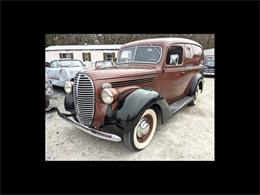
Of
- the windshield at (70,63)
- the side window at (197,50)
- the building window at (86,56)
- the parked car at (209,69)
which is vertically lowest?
the side window at (197,50)

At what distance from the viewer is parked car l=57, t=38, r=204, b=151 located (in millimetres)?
3000

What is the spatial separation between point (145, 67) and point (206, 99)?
3.87 metres

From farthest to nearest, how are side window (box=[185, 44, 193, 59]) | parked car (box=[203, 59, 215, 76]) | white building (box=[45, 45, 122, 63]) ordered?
white building (box=[45, 45, 122, 63])
parked car (box=[203, 59, 215, 76])
side window (box=[185, 44, 193, 59])

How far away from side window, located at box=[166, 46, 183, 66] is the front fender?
148cm

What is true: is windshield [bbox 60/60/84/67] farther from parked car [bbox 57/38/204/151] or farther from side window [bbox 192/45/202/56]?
side window [bbox 192/45/202/56]

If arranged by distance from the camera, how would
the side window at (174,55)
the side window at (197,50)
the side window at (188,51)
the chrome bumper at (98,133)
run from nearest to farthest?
the chrome bumper at (98,133) < the side window at (174,55) < the side window at (188,51) < the side window at (197,50)

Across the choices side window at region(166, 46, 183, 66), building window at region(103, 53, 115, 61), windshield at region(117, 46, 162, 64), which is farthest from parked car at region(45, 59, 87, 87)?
building window at region(103, 53, 115, 61)

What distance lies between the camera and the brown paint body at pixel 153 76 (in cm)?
317

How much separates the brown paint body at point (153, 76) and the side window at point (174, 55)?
0.10 m

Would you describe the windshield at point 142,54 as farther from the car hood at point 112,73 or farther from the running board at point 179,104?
the running board at point 179,104

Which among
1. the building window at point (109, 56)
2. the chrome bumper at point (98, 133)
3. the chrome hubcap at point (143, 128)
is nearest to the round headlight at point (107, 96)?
the chrome bumper at point (98, 133)

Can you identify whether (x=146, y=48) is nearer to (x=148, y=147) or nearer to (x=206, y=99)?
(x=148, y=147)

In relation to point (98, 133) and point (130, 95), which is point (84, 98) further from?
point (130, 95)

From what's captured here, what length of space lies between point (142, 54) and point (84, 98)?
6.25 ft
